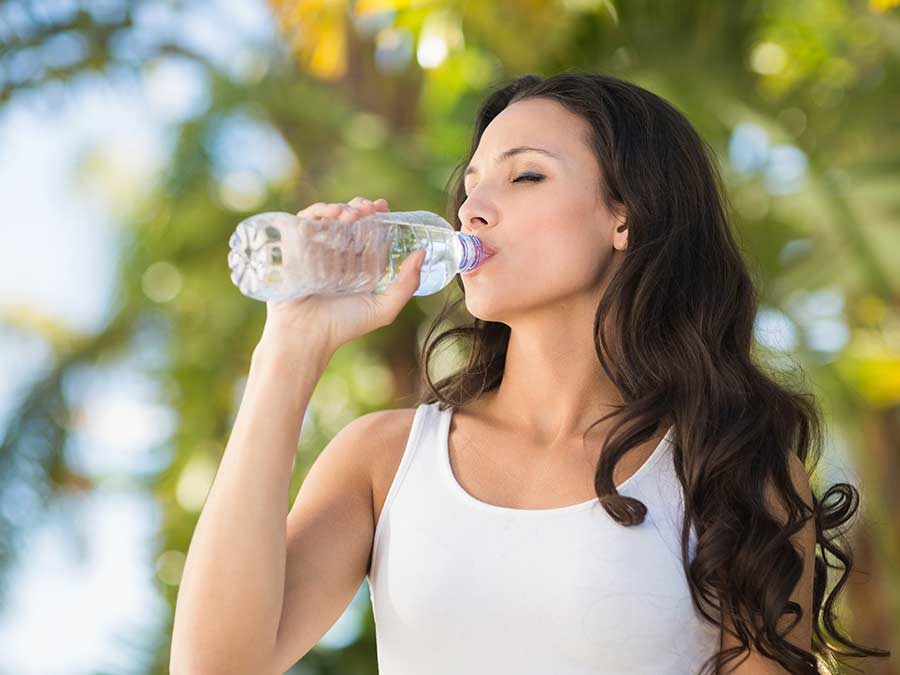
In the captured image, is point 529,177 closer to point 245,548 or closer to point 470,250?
point 470,250

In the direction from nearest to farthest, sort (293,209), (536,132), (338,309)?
(338,309) < (536,132) < (293,209)

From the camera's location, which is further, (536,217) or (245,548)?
(536,217)

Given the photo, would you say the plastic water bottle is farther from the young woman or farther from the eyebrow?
the eyebrow

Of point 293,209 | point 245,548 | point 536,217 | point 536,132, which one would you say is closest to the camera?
point 245,548

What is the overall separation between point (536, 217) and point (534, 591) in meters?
0.59

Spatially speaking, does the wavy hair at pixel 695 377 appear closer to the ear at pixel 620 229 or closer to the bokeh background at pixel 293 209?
the ear at pixel 620 229

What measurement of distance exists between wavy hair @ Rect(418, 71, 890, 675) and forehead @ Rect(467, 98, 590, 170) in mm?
28

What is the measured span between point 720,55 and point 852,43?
55.0 inches

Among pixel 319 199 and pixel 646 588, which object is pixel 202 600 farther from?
pixel 319 199

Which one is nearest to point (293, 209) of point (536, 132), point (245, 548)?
point (536, 132)

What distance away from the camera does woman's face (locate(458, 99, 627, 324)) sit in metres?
2.01

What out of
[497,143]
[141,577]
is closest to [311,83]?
[141,577]

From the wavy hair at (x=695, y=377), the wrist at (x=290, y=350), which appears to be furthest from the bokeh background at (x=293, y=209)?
the wrist at (x=290, y=350)

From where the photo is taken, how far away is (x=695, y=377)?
6.94ft
